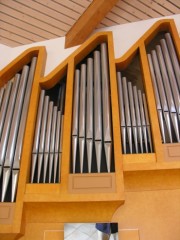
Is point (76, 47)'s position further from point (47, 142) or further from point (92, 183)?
point (92, 183)

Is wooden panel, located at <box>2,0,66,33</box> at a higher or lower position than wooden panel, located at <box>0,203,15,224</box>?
higher

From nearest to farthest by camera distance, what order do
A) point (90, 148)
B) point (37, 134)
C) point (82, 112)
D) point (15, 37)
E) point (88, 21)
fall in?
point (90, 148), point (37, 134), point (82, 112), point (88, 21), point (15, 37)

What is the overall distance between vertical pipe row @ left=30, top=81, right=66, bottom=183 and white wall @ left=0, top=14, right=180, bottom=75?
90cm

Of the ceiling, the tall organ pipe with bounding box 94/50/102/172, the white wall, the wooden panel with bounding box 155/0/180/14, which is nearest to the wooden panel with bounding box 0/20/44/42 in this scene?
the ceiling

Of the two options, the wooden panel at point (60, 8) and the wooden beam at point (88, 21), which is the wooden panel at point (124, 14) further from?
the wooden panel at point (60, 8)

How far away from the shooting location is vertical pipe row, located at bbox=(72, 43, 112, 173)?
3477 mm

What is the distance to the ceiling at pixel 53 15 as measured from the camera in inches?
194

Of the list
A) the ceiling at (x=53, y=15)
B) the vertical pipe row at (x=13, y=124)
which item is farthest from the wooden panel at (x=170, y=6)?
the vertical pipe row at (x=13, y=124)

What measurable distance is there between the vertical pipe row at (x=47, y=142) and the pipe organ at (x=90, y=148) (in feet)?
0.04

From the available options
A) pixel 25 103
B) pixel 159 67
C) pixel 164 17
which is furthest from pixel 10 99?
pixel 164 17

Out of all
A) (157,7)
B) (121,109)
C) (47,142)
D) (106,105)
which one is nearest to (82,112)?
(106,105)

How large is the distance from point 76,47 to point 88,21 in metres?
0.48

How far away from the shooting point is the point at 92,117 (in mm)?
3842

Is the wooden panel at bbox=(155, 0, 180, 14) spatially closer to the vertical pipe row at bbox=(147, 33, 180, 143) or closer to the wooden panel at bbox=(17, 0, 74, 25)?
the vertical pipe row at bbox=(147, 33, 180, 143)
